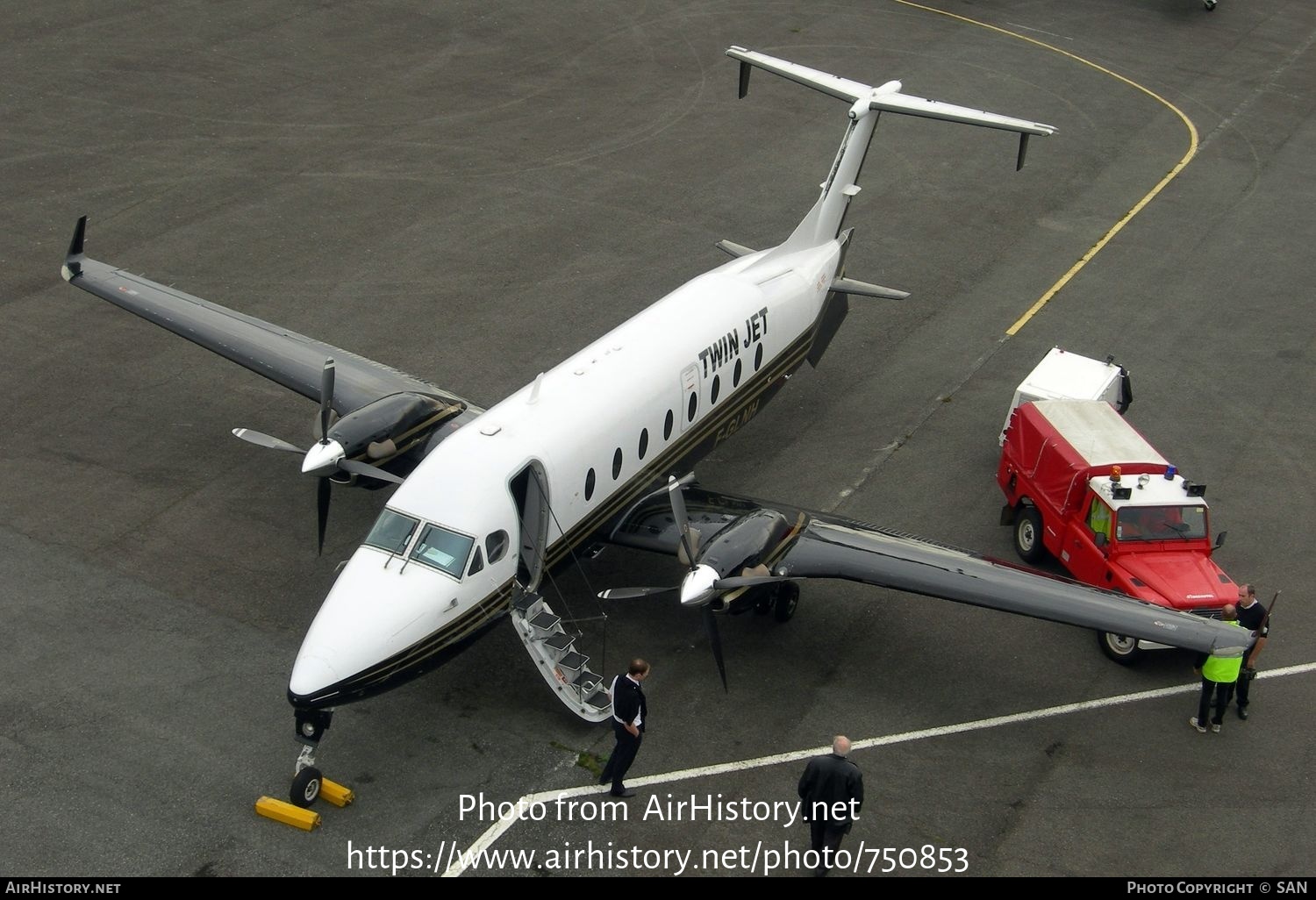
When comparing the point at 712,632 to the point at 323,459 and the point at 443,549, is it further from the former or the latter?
the point at 323,459

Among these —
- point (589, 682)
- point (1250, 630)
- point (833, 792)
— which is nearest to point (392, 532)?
point (589, 682)

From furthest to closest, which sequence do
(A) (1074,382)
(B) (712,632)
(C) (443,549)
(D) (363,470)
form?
(A) (1074,382)
(D) (363,470)
(B) (712,632)
(C) (443,549)

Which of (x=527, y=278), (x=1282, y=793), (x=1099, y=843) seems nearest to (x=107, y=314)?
(x=527, y=278)

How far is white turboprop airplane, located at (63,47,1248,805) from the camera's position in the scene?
16.8m

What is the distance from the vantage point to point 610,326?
2816cm

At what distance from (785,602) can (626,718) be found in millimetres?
4704

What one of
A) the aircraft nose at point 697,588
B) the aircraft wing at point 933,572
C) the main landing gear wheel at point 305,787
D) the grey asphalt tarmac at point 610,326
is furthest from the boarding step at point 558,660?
the main landing gear wheel at point 305,787

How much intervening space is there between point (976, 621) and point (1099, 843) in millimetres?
4787

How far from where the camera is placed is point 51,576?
20234 mm

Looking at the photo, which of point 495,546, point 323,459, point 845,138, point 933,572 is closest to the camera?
point 495,546

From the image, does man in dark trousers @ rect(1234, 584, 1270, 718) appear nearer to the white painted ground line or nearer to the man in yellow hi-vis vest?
the man in yellow hi-vis vest

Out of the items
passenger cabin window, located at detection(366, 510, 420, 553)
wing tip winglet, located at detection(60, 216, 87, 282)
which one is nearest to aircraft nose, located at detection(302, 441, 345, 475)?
passenger cabin window, located at detection(366, 510, 420, 553)

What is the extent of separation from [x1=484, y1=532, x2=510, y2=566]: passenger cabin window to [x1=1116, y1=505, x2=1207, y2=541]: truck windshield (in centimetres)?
955

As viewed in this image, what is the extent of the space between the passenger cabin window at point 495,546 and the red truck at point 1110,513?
9277mm
